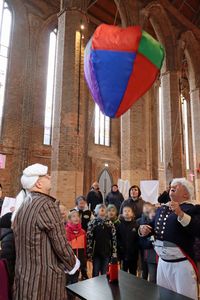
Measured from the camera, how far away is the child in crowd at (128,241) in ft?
13.3

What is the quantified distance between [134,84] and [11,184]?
30.9 ft

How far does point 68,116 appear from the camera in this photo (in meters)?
7.66

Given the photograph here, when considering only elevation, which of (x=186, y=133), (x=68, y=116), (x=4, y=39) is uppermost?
(x=4, y=39)

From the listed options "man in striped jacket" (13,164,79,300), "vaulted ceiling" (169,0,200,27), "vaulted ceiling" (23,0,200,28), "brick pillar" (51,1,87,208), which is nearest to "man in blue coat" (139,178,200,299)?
"man in striped jacket" (13,164,79,300)

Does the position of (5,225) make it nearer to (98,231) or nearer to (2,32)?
(98,231)

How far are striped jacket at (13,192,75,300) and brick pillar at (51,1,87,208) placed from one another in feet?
17.6

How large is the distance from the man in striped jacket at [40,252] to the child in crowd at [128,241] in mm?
2297

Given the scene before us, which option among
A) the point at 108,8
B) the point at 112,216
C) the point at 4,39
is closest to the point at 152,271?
the point at 112,216

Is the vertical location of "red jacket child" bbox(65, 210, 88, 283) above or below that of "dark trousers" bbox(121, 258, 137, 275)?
above

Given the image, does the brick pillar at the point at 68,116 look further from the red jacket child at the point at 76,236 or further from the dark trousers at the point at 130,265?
the dark trousers at the point at 130,265

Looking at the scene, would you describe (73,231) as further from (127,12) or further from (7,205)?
(127,12)

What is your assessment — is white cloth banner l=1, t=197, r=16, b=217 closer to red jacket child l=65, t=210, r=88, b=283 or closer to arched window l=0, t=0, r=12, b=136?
red jacket child l=65, t=210, r=88, b=283

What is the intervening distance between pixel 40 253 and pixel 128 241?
8.32ft

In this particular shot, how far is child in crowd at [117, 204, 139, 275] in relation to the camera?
13.3ft
